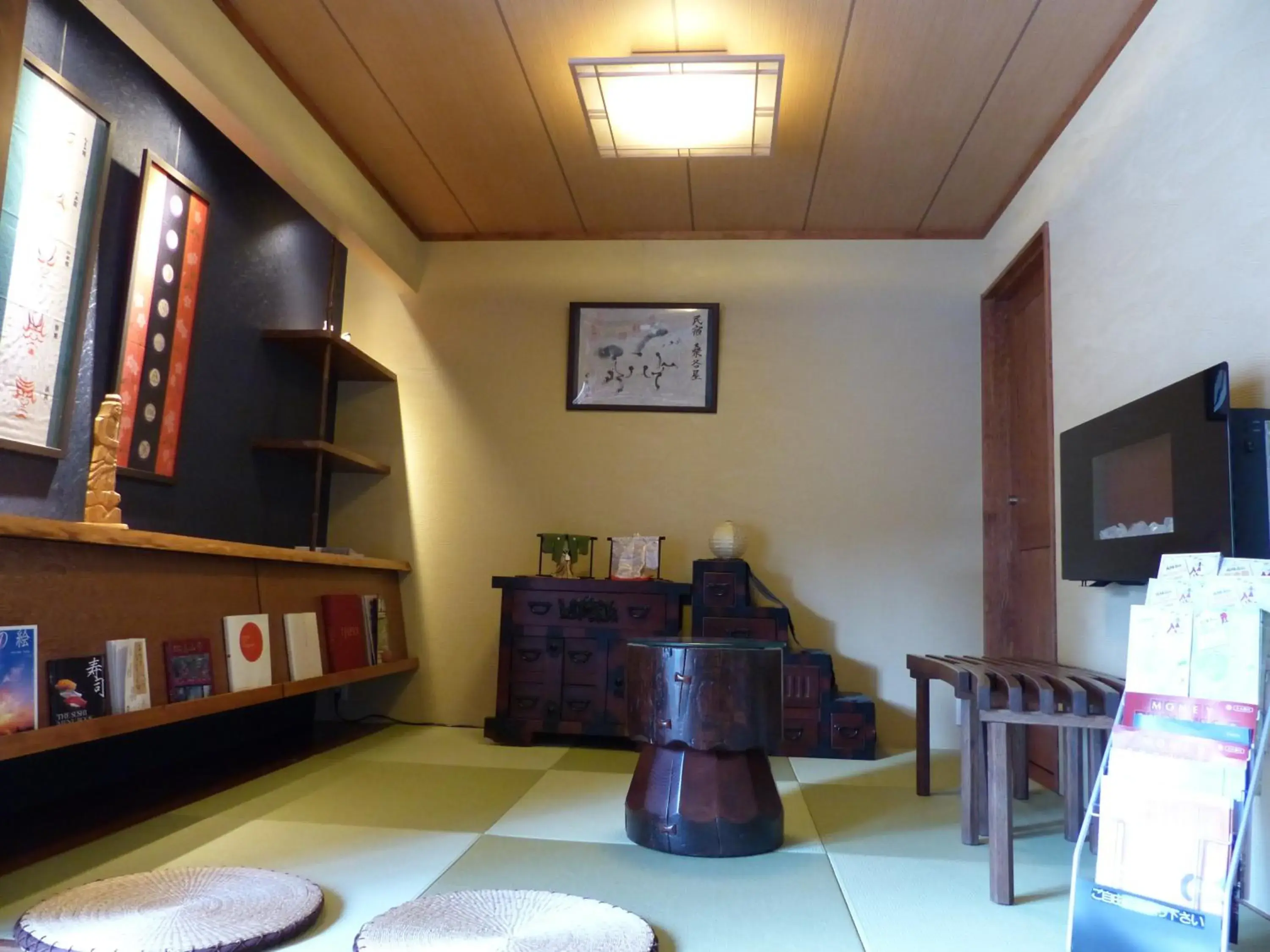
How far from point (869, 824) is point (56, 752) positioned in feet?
8.28

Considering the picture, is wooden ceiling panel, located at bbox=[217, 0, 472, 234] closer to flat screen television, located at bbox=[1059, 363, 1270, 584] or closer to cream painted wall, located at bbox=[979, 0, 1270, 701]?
cream painted wall, located at bbox=[979, 0, 1270, 701]

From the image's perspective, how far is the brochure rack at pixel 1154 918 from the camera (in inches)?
61.4

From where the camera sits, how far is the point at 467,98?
11.1ft

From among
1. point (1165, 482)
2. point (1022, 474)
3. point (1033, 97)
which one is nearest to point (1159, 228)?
point (1165, 482)

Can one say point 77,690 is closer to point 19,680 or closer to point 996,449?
point 19,680

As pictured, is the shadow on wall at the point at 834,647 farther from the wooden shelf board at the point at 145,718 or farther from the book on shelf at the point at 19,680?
the book on shelf at the point at 19,680

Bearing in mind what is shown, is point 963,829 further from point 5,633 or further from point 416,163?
point 416,163

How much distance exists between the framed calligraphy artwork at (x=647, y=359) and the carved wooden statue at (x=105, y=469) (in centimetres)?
232

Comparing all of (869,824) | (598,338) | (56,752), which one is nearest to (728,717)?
(869,824)

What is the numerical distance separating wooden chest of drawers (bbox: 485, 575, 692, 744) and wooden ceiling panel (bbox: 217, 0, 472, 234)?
1933 mm

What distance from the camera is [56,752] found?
2660 millimetres

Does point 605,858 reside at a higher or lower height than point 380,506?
lower

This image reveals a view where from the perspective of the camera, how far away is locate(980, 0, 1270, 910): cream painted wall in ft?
6.93

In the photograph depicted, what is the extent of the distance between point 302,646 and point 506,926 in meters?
1.94
